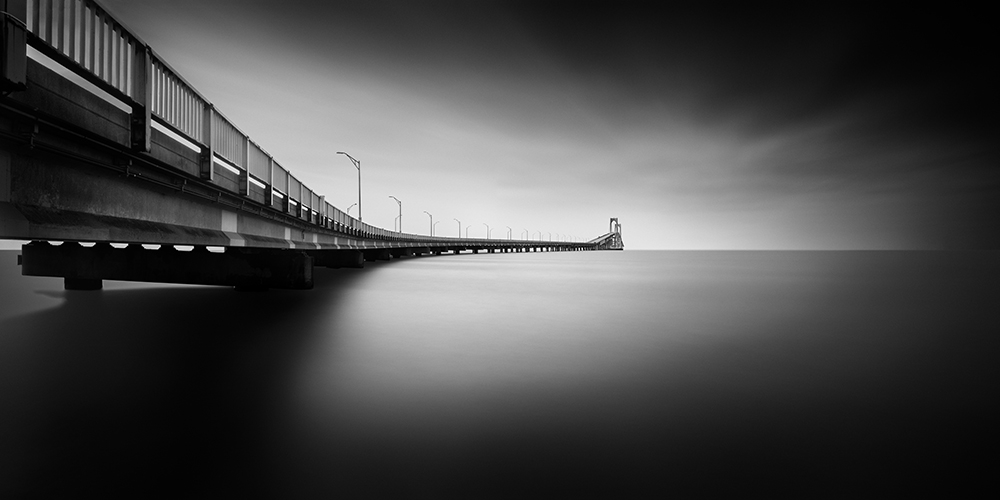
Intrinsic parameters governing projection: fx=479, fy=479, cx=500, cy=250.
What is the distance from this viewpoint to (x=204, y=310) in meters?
11.4

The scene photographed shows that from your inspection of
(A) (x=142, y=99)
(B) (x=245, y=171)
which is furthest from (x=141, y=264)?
(A) (x=142, y=99)

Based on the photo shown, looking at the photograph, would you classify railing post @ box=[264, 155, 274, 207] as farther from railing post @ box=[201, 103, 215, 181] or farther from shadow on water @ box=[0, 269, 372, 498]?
shadow on water @ box=[0, 269, 372, 498]

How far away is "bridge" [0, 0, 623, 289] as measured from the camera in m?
5.25

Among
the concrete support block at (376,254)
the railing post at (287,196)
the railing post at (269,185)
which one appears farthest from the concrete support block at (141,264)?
the concrete support block at (376,254)

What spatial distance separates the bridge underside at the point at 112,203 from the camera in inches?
211

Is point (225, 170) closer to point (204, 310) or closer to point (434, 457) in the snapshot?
point (204, 310)

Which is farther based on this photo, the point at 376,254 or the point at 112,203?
the point at 376,254

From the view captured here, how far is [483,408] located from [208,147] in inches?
348

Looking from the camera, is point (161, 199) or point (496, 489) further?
point (161, 199)

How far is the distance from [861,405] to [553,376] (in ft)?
10.9

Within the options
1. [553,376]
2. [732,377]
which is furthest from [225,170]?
[732,377]

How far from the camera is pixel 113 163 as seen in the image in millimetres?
7098

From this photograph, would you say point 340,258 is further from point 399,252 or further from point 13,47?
point 13,47

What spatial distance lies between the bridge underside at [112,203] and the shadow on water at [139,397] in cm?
172
